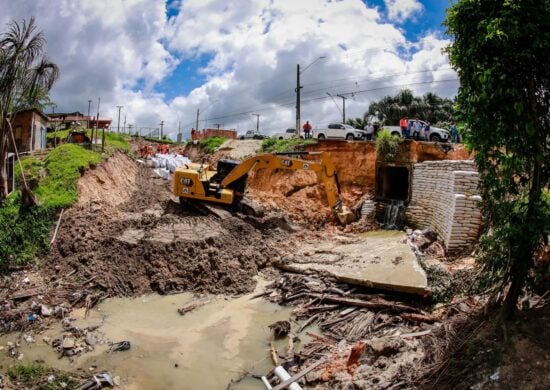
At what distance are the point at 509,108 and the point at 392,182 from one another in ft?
55.3

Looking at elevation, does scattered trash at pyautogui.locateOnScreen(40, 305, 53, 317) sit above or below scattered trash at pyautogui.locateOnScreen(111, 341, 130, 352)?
above

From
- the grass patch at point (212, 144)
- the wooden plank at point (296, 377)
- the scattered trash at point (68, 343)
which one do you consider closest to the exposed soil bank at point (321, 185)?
the grass patch at point (212, 144)

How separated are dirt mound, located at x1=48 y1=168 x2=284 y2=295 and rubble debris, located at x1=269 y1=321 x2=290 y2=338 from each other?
2559 mm

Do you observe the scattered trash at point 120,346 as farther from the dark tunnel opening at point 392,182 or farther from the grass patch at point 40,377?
the dark tunnel opening at point 392,182

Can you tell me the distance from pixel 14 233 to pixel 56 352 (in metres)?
6.01

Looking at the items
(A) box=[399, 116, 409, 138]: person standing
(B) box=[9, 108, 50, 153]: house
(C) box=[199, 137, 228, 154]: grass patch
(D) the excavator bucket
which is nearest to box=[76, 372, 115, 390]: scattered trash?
(D) the excavator bucket

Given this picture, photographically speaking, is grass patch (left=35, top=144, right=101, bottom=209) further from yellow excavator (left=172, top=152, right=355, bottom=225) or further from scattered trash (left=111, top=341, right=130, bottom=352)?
scattered trash (left=111, top=341, right=130, bottom=352)

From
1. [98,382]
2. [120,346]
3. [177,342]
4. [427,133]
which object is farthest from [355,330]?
[427,133]

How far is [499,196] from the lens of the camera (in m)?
6.50

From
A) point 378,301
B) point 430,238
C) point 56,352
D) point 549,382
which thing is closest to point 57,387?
point 56,352

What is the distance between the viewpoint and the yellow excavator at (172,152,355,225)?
16.4 meters

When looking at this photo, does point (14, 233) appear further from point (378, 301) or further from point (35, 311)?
point (378, 301)

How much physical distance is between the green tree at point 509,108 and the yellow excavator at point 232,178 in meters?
9.84

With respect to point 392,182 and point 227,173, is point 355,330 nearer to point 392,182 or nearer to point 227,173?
point 227,173
